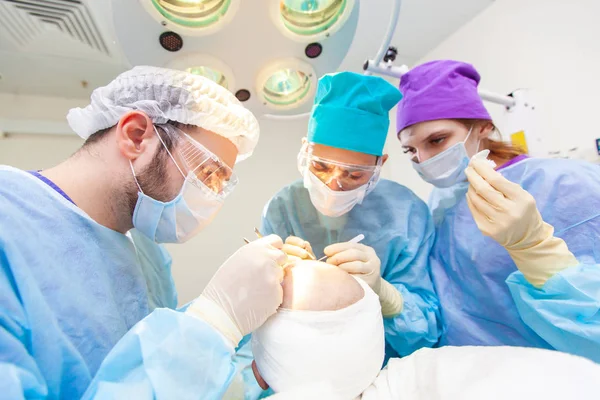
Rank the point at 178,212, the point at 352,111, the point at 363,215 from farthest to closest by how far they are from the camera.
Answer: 1. the point at 363,215
2. the point at 352,111
3. the point at 178,212

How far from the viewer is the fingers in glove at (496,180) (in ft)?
3.22

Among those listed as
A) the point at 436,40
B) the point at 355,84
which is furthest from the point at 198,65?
the point at 436,40

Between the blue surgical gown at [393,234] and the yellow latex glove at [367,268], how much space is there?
0.06m

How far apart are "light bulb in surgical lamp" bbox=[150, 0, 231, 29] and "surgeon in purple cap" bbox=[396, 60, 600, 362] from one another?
86cm

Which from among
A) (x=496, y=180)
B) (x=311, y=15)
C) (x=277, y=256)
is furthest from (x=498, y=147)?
(x=277, y=256)

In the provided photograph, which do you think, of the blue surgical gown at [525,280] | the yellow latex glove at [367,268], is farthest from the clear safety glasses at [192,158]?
the blue surgical gown at [525,280]

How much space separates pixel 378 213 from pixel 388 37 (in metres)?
0.74

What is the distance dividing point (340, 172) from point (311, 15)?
58 centimetres

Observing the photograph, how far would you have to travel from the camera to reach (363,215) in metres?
1.45

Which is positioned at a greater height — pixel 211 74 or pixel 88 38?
pixel 88 38

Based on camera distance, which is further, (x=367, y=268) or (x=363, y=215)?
(x=363, y=215)

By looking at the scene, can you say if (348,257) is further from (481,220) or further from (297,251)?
(481,220)

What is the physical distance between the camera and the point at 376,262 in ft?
3.67

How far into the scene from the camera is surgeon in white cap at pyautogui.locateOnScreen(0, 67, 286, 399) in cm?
60
